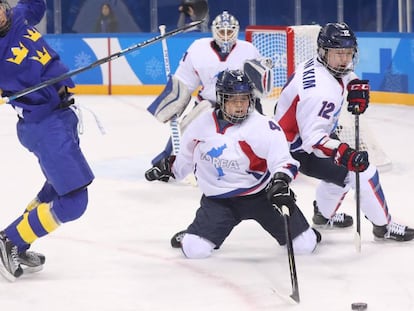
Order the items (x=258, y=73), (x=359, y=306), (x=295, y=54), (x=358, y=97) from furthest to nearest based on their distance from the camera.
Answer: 1. (x=295, y=54)
2. (x=258, y=73)
3. (x=358, y=97)
4. (x=359, y=306)

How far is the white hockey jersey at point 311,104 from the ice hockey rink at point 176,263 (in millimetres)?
455

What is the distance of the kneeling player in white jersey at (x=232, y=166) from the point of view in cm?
391

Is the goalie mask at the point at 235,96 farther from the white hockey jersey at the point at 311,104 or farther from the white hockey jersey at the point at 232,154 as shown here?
the white hockey jersey at the point at 311,104

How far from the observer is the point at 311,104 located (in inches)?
162

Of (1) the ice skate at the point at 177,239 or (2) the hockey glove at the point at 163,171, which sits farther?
(1) the ice skate at the point at 177,239

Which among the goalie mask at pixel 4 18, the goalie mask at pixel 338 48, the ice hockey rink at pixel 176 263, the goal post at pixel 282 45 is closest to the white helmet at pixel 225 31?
the ice hockey rink at pixel 176 263

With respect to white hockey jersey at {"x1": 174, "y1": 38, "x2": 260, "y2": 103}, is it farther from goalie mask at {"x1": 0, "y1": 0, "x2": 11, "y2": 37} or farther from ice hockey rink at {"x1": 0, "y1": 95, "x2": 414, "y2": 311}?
goalie mask at {"x1": 0, "y1": 0, "x2": 11, "y2": 37}

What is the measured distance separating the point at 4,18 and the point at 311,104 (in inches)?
46.8

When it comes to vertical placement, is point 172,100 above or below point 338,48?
below

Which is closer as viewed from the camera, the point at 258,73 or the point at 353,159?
the point at 353,159

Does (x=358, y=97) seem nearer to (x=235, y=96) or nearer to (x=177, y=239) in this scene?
(x=235, y=96)

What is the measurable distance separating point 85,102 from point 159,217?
5290 millimetres

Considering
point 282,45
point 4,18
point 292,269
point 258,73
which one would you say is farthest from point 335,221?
point 282,45

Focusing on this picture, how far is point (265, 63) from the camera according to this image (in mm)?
5598
